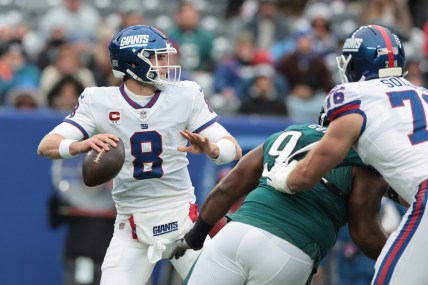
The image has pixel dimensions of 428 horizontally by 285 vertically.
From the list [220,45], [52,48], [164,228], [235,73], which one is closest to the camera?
[164,228]

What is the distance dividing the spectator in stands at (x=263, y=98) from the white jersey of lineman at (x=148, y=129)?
490cm

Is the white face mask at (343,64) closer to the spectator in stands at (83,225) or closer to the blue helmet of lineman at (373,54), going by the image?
the blue helmet of lineman at (373,54)

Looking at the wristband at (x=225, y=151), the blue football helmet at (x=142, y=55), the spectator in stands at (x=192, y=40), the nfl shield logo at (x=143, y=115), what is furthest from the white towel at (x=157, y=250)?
the spectator in stands at (x=192, y=40)

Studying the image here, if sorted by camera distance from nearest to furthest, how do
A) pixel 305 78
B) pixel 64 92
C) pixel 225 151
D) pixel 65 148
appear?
1. pixel 65 148
2. pixel 225 151
3. pixel 64 92
4. pixel 305 78

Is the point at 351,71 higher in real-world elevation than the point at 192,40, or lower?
higher

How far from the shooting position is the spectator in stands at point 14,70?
35.5ft

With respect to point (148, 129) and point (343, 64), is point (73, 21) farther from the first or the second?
point (343, 64)

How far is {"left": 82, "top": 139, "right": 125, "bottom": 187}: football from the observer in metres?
5.00

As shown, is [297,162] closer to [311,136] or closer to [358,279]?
[311,136]

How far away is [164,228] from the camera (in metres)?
5.48

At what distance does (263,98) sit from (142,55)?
5.21 metres

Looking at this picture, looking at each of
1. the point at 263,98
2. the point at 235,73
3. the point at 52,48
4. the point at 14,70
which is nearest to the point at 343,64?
the point at 263,98

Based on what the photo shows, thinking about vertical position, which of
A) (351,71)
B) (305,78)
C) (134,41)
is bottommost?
(305,78)

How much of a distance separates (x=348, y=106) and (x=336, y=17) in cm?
893
